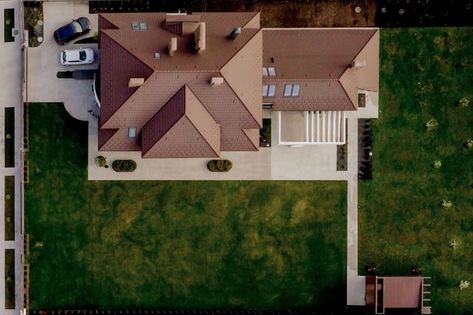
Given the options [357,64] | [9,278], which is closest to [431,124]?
[357,64]

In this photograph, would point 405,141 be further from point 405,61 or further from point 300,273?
point 300,273

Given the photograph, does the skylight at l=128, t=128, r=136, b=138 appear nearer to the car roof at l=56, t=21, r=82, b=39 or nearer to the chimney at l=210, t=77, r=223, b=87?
the chimney at l=210, t=77, r=223, b=87

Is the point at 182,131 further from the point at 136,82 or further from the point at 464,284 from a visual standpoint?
the point at 464,284

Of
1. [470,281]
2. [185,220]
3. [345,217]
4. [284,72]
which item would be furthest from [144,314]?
[470,281]

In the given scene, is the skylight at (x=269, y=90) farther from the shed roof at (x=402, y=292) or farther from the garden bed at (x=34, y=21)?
the garden bed at (x=34, y=21)

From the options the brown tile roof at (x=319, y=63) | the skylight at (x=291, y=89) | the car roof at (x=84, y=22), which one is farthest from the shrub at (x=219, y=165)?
the car roof at (x=84, y=22)

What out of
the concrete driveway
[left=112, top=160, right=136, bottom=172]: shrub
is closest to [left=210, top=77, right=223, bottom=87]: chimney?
[left=112, top=160, right=136, bottom=172]: shrub
